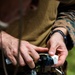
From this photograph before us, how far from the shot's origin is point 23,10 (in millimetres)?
552

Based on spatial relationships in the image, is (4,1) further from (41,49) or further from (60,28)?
(60,28)

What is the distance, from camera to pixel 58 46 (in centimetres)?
143

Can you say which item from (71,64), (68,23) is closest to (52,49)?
(68,23)

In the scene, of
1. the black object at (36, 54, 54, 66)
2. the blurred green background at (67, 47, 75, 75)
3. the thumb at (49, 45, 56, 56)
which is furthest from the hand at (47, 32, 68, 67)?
the blurred green background at (67, 47, 75, 75)

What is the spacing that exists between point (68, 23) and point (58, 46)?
235 millimetres

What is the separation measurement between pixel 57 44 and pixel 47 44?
6 cm

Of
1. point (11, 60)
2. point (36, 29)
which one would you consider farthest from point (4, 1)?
point (36, 29)

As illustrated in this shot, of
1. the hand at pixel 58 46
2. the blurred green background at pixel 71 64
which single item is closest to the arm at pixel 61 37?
the hand at pixel 58 46

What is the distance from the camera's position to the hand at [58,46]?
137cm

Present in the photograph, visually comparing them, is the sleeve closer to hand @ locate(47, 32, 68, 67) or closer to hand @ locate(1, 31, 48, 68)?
hand @ locate(47, 32, 68, 67)

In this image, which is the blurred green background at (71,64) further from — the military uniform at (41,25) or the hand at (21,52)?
the hand at (21,52)

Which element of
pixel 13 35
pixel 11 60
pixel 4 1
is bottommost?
pixel 11 60

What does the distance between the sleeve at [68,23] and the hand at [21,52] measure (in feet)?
1.25

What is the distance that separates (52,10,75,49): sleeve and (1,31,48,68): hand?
380 mm
